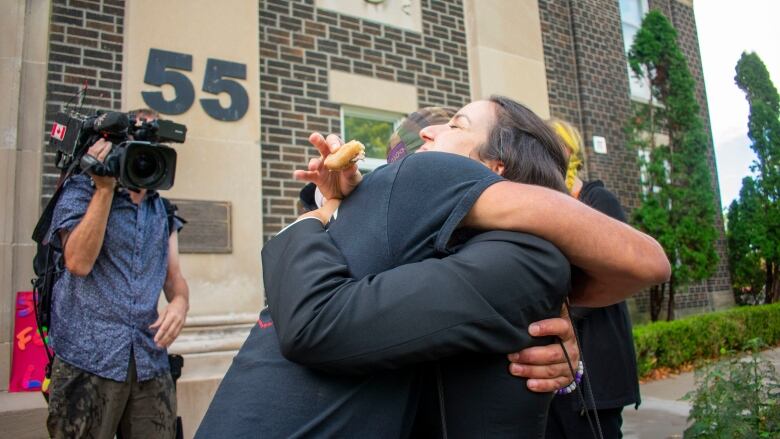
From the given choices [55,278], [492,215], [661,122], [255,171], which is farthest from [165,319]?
[661,122]

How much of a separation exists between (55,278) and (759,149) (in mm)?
14065

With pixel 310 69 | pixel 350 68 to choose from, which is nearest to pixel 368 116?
pixel 350 68

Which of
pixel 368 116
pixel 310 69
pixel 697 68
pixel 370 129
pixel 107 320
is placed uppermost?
pixel 697 68

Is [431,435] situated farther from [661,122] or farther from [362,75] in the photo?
[661,122]

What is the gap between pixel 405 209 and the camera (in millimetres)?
1161

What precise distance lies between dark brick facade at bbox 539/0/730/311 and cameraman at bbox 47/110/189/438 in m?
6.89

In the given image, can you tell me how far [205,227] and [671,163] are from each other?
25.5ft

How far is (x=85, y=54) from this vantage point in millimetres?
4754

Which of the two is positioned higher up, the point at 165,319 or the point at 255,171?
the point at 255,171

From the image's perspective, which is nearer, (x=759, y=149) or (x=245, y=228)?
(x=245, y=228)

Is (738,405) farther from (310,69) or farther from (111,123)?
(310,69)

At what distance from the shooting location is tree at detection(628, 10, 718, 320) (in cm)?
885

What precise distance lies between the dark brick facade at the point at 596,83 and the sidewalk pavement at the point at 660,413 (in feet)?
7.45

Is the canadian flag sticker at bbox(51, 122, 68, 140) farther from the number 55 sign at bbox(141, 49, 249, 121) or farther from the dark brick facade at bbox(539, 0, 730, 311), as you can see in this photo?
the dark brick facade at bbox(539, 0, 730, 311)
